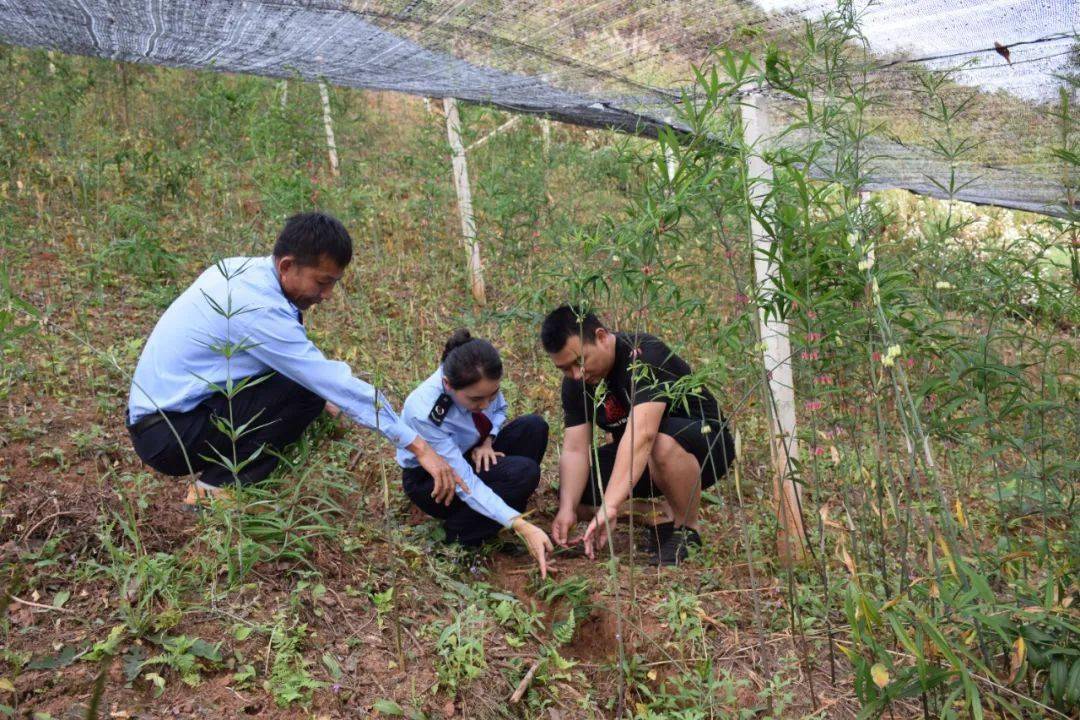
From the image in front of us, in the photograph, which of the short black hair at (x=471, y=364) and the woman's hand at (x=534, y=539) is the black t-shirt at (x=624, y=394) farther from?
the woman's hand at (x=534, y=539)

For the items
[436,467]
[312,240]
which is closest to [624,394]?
[436,467]

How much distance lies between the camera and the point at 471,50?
457 centimetres

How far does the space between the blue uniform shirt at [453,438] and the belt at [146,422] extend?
0.91m

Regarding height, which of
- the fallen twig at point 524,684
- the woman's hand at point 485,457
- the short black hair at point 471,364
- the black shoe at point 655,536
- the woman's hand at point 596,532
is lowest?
the fallen twig at point 524,684

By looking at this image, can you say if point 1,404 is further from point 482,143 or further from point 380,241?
point 482,143

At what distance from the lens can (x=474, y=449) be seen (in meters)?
3.65

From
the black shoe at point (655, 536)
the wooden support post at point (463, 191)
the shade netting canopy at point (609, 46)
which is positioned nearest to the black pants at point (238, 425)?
the black shoe at point (655, 536)

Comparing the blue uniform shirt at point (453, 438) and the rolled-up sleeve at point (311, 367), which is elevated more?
the rolled-up sleeve at point (311, 367)

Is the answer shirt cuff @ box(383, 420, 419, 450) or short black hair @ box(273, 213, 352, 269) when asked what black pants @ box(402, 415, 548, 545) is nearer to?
shirt cuff @ box(383, 420, 419, 450)

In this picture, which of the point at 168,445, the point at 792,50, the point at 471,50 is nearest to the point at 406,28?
the point at 471,50

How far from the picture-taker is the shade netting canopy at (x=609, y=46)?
3.47 metres

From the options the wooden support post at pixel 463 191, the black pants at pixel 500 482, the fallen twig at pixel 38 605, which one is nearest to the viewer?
the fallen twig at pixel 38 605

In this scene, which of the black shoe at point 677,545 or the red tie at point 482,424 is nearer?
the black shoe at point 677,545

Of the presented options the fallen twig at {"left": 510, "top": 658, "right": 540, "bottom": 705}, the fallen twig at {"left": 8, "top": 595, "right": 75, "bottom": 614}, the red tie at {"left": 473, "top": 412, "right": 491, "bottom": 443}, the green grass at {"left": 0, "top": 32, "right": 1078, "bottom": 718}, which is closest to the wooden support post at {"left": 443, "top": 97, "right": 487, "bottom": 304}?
the green grass at {"left": 0, "top": 32, "right": 1078, "bottom": 718}
